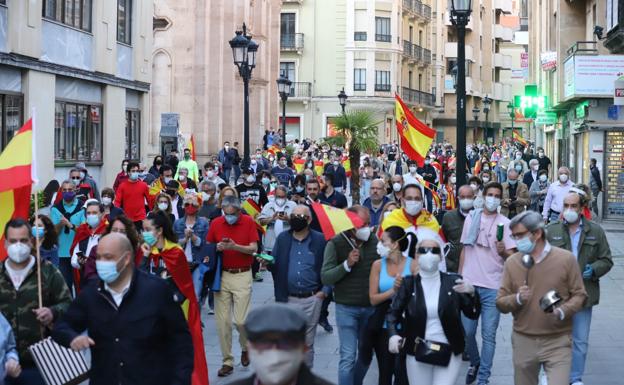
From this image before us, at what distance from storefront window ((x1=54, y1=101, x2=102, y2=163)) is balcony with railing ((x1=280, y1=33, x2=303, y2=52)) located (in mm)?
46608

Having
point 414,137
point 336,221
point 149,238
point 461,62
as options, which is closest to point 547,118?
point 414,137

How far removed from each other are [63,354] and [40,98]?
17.3 meters

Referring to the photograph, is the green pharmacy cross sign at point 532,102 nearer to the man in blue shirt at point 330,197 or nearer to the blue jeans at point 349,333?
the man in blue shirt at point 330,197

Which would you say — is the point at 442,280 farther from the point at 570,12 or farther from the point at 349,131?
the point at 570,12

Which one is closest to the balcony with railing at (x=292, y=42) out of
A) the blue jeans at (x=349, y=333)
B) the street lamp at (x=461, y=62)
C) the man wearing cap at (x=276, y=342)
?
the street lamp at (x=461, y=62)

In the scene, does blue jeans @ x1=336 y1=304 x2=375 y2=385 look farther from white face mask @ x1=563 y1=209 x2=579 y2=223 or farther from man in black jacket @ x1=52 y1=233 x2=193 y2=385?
man in black jacket @ x1=52 y1=233 x2=193 y2=385

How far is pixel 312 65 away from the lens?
75.4 metres

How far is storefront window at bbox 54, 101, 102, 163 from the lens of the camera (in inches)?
999

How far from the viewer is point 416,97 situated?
272 feet

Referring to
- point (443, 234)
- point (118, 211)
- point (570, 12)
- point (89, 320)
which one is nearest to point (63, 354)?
point (89, 320)

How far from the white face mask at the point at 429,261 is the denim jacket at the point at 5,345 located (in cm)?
270

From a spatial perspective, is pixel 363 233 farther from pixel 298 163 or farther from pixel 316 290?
pixel 298 163

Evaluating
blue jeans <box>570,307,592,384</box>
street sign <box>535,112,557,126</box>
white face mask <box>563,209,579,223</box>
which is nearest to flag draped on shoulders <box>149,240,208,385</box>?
blue jeans <box>570,307,592,384</box>

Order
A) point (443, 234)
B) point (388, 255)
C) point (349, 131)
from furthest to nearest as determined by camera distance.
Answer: point (349, 131) → point (443, 234) → point (388, 255)
